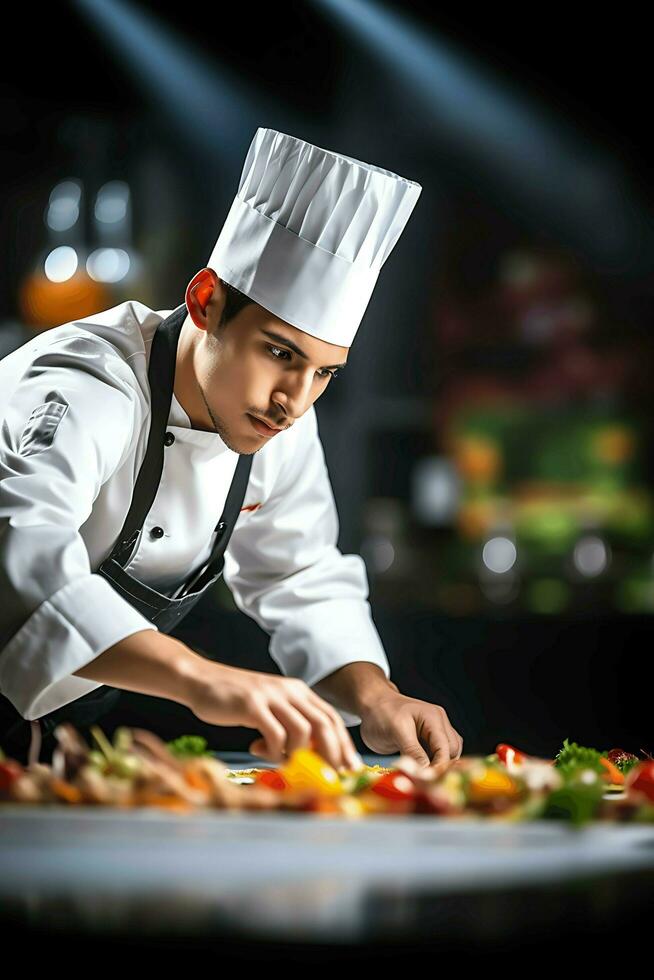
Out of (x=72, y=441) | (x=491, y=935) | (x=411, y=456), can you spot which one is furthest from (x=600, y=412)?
(x=491, y=935)

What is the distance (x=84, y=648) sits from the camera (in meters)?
1.17

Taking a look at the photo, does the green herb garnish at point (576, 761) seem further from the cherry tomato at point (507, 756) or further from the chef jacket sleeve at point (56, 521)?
the chef jacket sleeve at point (56, 521)

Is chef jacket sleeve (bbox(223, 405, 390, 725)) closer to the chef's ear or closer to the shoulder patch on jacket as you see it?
the chef's ear

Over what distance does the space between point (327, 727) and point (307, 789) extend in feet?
0.38

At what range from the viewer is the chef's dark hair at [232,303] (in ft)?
5.02

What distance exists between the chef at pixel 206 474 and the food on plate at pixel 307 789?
13cm

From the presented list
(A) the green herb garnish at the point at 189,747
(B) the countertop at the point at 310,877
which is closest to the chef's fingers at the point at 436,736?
(A) the green herb garnish at the point at 189,747

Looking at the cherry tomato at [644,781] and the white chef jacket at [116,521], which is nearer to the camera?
the cherry tomato at [644,781]

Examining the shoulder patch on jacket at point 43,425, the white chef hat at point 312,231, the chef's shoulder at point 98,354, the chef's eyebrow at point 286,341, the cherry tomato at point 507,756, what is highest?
the white chef hat at point 312,231

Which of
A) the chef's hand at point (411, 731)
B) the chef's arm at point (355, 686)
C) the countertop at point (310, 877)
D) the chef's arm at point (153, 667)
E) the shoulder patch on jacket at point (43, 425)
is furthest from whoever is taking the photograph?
the chef's arm at point (355, 686)

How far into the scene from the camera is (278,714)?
107cm

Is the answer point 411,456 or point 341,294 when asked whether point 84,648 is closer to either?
point 341,294

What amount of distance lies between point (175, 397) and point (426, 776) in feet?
2.53

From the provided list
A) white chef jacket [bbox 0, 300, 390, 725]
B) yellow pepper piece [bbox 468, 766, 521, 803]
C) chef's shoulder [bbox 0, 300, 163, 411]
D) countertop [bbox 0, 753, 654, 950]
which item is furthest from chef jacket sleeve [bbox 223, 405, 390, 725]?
countertop [bbox 0, 753, 654, 950]
